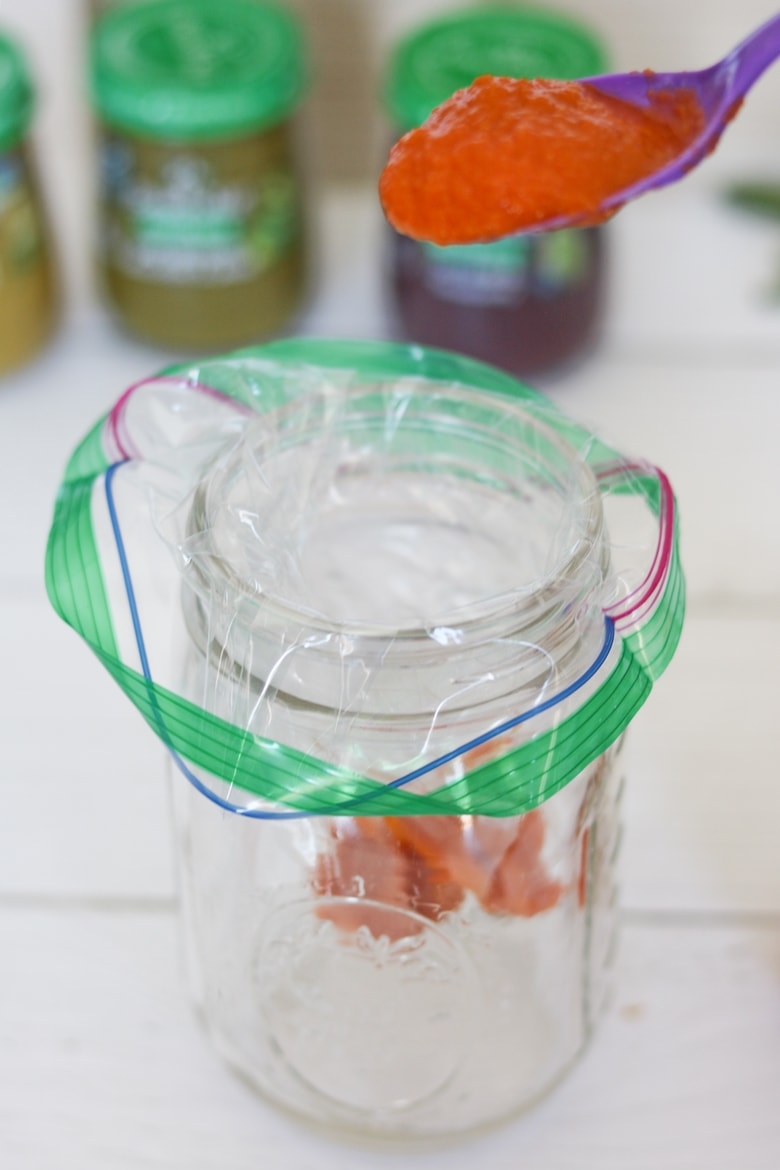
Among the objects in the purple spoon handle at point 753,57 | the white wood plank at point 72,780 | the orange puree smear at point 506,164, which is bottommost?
the white wood plank at point 72,780

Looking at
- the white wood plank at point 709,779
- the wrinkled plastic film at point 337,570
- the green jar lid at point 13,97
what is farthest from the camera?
the green jar lid at point 13,97

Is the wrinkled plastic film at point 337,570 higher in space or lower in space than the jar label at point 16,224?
higher

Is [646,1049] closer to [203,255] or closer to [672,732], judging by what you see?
[672,732]

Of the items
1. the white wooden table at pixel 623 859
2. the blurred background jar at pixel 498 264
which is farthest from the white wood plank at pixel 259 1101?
the blurred background jar at pixel 498 264

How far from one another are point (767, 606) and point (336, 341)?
278mm

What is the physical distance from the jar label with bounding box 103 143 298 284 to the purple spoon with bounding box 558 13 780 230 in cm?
36

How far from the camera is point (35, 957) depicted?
524 mm

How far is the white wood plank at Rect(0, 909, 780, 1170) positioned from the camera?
464mm

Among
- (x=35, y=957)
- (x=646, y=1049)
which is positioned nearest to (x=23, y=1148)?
(x=35, y=957)

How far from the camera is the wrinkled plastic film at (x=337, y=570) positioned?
1.26ft

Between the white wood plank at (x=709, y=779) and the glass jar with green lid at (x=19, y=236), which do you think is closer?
the white wood plank at (x=709, y=779)

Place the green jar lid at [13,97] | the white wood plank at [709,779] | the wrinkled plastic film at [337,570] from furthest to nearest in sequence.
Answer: the green jar lid at [13,97], the white wood plank at [709,779], the wrinkled plastic film at [337,570]

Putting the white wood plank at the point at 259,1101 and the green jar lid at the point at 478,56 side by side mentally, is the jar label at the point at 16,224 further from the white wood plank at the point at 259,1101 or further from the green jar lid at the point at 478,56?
the white wood plank at the point at 259,1101

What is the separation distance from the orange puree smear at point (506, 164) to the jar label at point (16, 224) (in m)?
0.39
